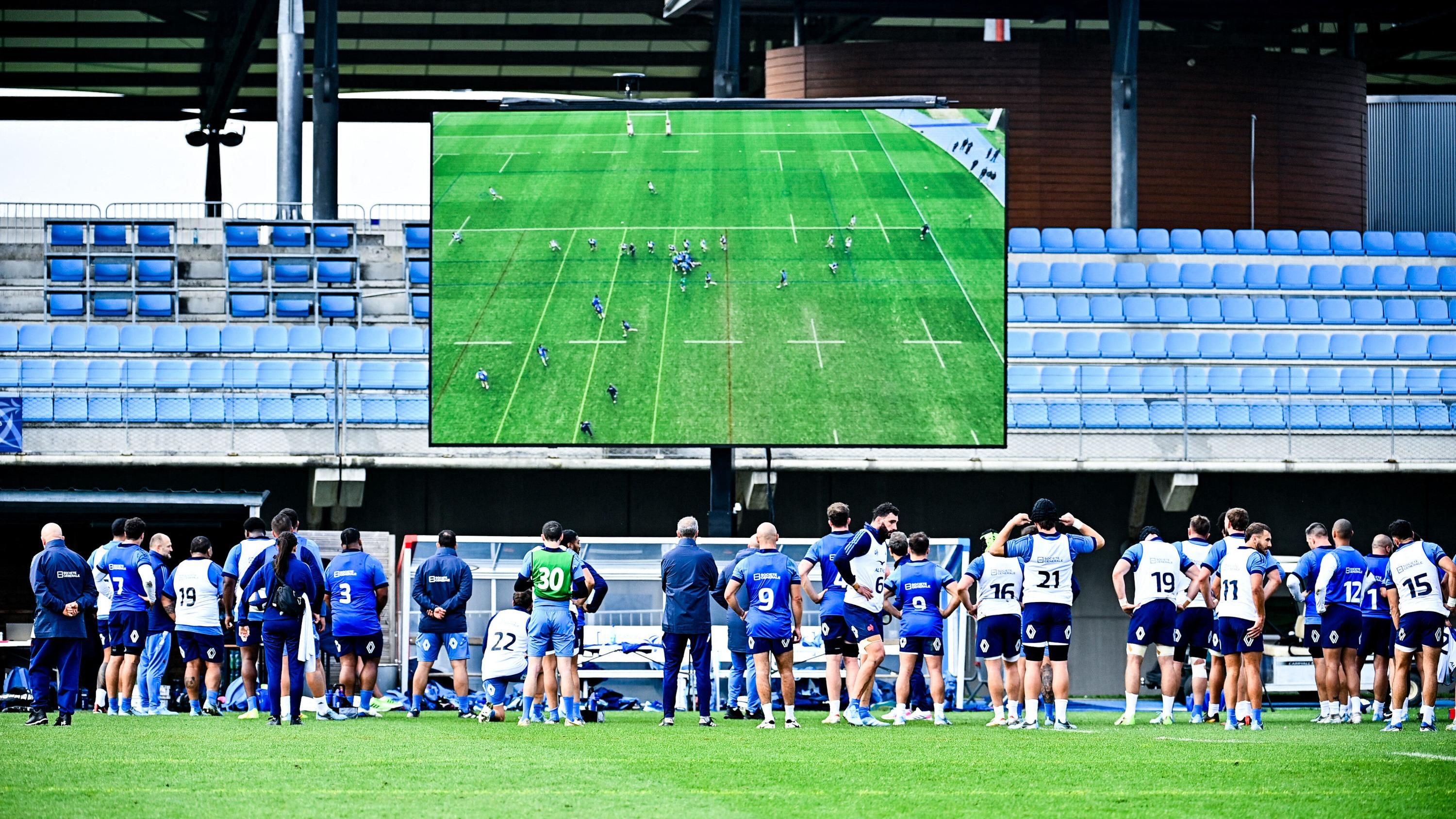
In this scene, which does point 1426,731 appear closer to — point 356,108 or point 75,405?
point 75,405

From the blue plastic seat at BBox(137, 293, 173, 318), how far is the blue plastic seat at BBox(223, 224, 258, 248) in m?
1.50

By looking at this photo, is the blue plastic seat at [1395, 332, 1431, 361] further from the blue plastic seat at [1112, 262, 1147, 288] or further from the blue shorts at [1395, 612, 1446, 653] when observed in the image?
the blue shorts at [1395, 612, 1446, 653]

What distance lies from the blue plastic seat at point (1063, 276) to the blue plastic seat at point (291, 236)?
37.6 feet

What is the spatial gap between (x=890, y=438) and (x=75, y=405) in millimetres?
11011

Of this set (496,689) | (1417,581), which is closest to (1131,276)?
(1417,581)

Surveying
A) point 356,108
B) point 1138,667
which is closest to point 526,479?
point 1138,667

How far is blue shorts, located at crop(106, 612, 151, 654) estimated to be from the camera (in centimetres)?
1493

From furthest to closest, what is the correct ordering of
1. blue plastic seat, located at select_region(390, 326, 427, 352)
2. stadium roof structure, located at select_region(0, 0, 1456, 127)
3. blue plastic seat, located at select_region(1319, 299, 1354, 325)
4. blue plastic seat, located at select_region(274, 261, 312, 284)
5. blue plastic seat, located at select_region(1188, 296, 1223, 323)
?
1. stadium roof structure, located at select_region(0, 0, 1456, 127)
2. blue plastic seat, located at select_region(274, 261, 312, 284)
3. blue plastic seat, located at select_region(1319, 299, 1354, 325)
4. blue plastic seat, located at select_region(1188, 296, 1223, 323)
5. blue plastic seat, located at select_region(390, 326, 427, 352)

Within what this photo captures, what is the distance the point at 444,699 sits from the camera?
55.4 feet

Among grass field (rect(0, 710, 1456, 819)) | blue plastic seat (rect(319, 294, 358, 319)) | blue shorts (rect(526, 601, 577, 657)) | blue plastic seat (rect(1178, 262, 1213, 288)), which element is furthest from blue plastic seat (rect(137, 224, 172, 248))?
blue shorts (rect(526, 601, 577, 657))

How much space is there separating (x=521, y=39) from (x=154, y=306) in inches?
626

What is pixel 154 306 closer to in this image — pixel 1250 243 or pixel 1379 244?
pixel 1250 243

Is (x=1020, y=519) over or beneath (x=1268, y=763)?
over

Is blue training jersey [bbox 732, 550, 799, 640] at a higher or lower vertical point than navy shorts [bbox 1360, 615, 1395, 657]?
higher
